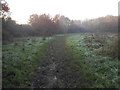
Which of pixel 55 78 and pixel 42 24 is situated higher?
pixel 42 24

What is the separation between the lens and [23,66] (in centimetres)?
1028

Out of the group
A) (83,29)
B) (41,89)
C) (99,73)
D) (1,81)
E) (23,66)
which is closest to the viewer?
(41,89)

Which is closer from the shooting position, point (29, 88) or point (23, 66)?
point (29, 88)

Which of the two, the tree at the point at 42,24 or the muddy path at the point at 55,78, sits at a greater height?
the tree at the point at 42,24

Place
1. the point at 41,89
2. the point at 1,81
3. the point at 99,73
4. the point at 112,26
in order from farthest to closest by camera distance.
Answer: the point at 112,26 < the point at 99,73 < the point at 1,81 < the point at 41,89

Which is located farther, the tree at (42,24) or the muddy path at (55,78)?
the tree at (42,24)

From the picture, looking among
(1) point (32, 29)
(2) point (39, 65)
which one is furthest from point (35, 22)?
(2) point (39, 65)

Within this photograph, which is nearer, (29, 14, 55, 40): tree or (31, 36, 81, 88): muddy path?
(31, 36, 81, 88): muddy path

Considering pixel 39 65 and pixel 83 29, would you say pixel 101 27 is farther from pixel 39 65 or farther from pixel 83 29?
pixel 39 65

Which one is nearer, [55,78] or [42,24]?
[55,78]

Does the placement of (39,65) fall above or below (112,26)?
below

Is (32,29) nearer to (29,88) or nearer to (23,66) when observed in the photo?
(23,66)

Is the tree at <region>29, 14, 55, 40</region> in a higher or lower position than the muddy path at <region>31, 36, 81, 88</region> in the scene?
higher

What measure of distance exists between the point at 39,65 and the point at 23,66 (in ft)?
4.02
